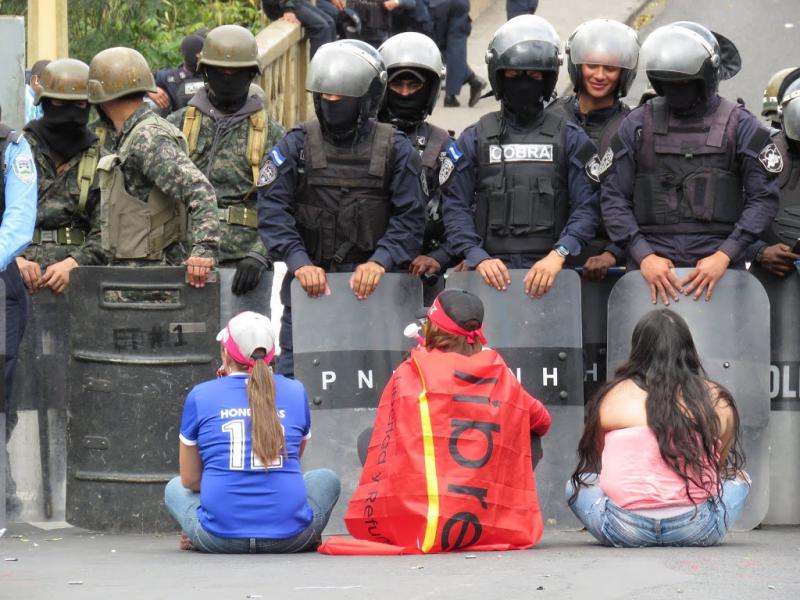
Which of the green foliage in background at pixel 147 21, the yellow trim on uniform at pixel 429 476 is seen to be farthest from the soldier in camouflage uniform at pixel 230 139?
the green foliage in background at pixel 147 21

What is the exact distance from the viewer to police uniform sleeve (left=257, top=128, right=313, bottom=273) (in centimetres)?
799

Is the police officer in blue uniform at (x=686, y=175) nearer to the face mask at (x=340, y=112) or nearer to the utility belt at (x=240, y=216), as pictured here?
the face mask at (x=340, y=112)

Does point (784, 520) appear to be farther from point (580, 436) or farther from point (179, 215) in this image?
point (179, 215)

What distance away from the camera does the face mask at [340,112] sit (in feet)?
26.3

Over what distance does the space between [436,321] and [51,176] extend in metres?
2.57

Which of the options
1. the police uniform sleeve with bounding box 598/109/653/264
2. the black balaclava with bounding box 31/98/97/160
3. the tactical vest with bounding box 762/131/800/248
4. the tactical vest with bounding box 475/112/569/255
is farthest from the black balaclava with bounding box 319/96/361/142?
the tactical vest with bounding box 762/131/800/248

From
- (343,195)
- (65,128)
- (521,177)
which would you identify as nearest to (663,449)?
(521,177)

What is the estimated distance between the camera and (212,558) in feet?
22.6

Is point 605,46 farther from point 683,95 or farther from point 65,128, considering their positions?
point 65,128

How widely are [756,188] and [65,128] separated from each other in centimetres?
341

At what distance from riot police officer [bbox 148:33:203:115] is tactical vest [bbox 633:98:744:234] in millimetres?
4583

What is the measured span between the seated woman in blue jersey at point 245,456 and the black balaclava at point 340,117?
1417mm

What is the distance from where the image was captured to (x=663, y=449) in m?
6.76

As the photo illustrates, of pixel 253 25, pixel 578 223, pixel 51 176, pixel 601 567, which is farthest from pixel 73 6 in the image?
pixel 601 567
